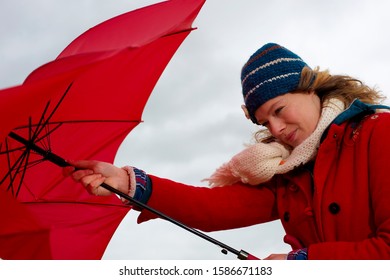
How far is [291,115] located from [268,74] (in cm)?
25

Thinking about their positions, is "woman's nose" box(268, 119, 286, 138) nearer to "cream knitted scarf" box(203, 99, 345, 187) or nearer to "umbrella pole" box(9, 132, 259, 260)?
"cream knitted scarf" box(203, 99, 345, 187)

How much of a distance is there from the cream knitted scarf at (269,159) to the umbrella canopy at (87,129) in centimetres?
62

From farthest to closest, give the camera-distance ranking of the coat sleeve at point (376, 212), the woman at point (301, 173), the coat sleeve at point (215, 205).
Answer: the coat sleeve at point (215, 205), the woman at point (301, 173), the coat sleeve at point (376, 212)

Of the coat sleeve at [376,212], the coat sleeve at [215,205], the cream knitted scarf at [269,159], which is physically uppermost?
the cream knitted scarf at [269,159]

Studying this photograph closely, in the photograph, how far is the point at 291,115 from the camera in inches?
104

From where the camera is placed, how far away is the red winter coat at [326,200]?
2.34 metres

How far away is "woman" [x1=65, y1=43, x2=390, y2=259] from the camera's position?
245 centimetres

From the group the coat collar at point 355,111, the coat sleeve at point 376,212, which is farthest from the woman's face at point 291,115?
the coat sleeve at point 376,212

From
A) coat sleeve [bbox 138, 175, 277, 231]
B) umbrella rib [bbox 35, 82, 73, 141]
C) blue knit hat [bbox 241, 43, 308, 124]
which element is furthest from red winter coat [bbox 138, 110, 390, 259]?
umbrella rib [bbox 35, 82, 73, 141]

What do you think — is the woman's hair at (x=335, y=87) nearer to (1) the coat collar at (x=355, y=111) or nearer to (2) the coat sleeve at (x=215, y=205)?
(1) the coat collar at (x=355, y=111)

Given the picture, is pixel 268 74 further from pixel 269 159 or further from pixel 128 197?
pixel 128 197

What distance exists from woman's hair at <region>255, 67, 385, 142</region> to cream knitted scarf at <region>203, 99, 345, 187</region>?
0.27 ft
